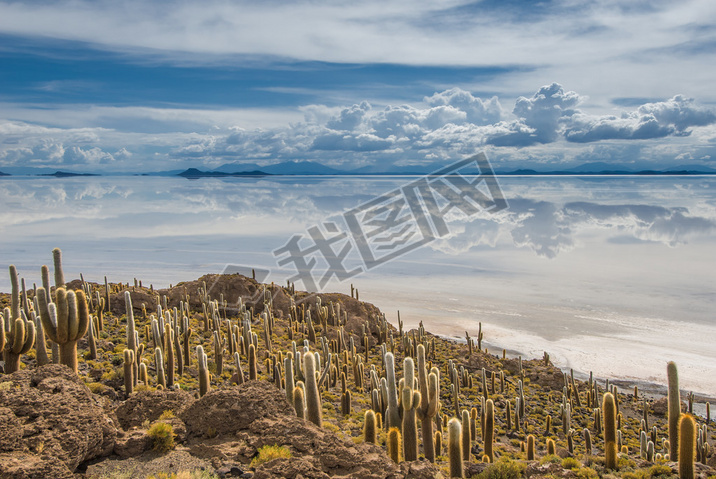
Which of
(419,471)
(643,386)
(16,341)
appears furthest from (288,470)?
(643,386)

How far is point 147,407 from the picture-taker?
12.5 metres

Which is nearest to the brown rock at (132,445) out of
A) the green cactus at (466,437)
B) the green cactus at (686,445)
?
the green cactus at (466,437)

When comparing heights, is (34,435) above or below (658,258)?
above

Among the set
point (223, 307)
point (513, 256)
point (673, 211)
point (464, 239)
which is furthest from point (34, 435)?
point (673, 211)

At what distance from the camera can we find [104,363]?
20500 millimetres

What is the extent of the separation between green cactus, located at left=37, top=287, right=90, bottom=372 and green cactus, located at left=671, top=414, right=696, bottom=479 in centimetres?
1299

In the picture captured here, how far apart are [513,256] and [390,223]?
32902 mm

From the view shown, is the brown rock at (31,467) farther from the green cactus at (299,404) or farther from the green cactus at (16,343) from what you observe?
the green cactus at (16,343)

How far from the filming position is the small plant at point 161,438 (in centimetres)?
1009

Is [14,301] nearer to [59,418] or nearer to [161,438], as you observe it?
[59,418]

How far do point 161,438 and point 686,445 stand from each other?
980 cm

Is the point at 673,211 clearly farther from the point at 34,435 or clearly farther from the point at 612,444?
the point at 34,435

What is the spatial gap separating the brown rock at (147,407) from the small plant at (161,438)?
168 centimetres

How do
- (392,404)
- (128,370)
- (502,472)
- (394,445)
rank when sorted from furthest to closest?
(128,370) < (392,404) < (394,445) < (502,472)
